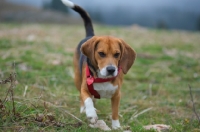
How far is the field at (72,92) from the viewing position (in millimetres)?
4492

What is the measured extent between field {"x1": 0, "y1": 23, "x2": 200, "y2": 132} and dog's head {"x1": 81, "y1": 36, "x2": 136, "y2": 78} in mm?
924

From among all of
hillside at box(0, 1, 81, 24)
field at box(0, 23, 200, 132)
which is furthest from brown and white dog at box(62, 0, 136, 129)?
hillside at box(0, 1, 81, 24)

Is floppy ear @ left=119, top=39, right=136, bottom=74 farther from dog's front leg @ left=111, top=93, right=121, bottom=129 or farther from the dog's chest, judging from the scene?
dog's front leg @ left=111, top=93, right=121, bottom=129

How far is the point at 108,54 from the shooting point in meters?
4.73

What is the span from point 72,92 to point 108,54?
256 centimetres

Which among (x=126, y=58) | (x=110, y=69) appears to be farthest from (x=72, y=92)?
(x=110, y=69)

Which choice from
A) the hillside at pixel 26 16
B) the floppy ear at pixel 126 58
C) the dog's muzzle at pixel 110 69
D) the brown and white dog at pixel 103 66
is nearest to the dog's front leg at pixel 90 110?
the brown and white dog at pixel 103 66

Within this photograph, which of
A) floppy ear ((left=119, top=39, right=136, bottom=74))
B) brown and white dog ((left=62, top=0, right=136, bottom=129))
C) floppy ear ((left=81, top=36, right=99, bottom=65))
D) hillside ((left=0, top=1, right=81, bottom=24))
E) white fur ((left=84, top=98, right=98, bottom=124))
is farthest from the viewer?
hillside ((left=0, top=1, right=81, bottom=24))

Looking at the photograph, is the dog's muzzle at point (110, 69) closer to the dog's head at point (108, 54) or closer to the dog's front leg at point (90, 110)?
the dog's head at point (108, 54)

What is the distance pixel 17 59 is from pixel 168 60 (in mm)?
5611

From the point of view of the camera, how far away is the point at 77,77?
20.2 ft

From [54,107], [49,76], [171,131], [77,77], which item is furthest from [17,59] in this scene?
[171,131]

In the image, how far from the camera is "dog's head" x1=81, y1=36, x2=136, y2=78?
4.58 meters

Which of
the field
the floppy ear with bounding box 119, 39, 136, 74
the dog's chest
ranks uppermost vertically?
the floppy ear with bounding box 119, 39, 136, 74
